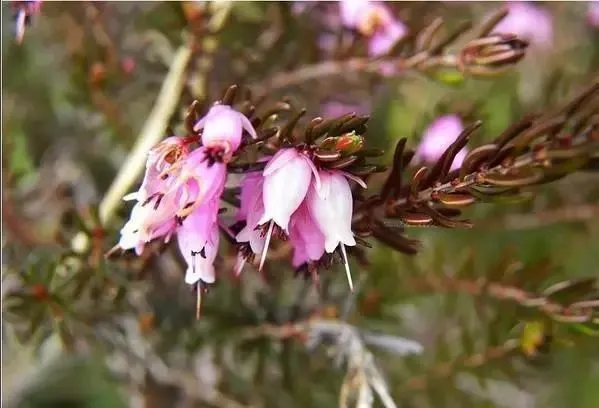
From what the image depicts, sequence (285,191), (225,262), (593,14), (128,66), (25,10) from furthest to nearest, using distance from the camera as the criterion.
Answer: (593,14)
(128,66)
(225,262)
(25,10)
(285,191)

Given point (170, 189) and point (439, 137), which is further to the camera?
point (439, 137)

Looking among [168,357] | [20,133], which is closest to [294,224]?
[168,357]

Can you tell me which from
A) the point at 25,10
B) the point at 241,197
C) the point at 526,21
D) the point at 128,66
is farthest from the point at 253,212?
the point at 526,21

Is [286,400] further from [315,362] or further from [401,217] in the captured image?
[401,217]

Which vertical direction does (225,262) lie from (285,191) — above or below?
below

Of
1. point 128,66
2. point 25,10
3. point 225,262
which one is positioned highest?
point 25,10

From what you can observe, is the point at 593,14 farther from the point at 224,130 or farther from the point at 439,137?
the point at 224,130
